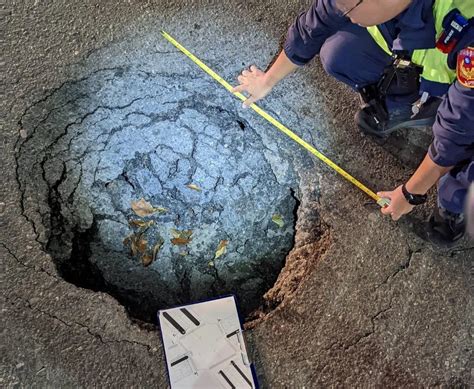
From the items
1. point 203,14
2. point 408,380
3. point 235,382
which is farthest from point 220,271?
point 203,14

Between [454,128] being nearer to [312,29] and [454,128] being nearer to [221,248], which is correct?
[312,29]

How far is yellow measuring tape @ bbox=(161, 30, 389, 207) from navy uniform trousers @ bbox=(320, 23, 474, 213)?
0.29 m

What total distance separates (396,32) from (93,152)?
4.70ft

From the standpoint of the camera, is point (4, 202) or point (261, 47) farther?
point (261, 47)

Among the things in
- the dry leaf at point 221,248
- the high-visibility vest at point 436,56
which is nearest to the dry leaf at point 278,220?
the dry leaf at point 221,248

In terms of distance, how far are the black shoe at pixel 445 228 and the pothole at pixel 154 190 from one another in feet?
2.13

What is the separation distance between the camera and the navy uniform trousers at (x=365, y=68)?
230 centimetres

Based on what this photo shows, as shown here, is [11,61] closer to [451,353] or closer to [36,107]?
[36,107]

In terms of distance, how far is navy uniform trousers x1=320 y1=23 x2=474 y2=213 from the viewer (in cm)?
230

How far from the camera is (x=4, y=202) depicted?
2.27 metres

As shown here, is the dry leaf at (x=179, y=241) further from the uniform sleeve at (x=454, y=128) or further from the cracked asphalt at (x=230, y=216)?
the uniform sleeve at (x=454, y=128)

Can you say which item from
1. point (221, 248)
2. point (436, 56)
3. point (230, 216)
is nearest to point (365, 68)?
point (436, 56)

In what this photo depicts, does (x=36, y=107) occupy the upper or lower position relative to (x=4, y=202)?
upper

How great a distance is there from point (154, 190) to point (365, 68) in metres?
1.15
